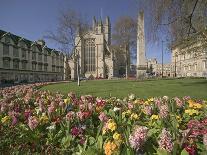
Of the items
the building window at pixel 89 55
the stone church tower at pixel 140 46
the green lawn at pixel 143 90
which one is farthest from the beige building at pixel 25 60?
the green lawn at pixel 143 90

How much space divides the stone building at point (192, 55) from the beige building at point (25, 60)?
3238 centimetres

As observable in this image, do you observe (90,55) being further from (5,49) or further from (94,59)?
(5,49)

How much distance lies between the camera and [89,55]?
108688mm

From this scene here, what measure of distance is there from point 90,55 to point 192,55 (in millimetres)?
74940

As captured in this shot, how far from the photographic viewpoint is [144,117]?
5.64m

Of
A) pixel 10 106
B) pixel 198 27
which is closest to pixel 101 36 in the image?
pixel 198 27

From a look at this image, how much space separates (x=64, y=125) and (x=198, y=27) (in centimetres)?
1897

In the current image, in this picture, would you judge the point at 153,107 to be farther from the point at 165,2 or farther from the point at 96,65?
the point at 96,65

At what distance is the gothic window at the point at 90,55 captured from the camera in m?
108

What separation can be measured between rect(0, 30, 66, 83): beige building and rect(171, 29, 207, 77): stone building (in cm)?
3238

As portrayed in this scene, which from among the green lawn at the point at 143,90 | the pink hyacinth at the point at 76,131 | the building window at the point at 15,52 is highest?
the building window at the point at 15,52

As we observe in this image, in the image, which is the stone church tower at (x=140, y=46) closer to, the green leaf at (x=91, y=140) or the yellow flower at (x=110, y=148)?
the green leaf at (x=91, y=140)

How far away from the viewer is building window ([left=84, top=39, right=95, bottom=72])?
108 metres

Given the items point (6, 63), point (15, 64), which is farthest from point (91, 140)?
point (15, 64)
